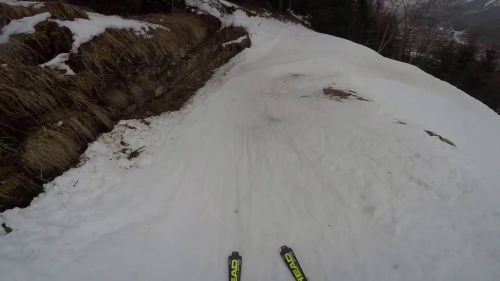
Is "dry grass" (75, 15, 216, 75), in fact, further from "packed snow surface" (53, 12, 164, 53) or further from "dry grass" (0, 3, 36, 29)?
"dry grass" (0, 3, 36, 29)

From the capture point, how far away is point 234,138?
6.99 metres

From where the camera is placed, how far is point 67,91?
5605 millimetres

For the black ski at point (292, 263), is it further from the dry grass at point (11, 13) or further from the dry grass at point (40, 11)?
the dry grass at point (11, 13)

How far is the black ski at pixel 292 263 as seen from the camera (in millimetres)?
4074

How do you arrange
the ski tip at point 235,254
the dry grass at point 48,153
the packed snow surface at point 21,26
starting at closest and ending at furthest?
the ski tip at point 235,254 → the dry grass at point 48,153 → the packed snow surface at point 21,26

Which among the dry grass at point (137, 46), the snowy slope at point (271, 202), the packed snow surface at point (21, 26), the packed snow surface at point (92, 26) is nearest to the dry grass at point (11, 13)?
the packed snow surface at point (21, 26)

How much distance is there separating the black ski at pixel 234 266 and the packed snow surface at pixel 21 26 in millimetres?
→ 5605

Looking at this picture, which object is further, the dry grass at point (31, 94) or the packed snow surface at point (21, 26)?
the packed snow surface at point (21, 26)

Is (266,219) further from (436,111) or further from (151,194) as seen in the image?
(436,111)

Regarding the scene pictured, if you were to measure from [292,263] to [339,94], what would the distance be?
5498mm

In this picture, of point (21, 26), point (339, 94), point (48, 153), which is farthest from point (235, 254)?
point (21, 26)

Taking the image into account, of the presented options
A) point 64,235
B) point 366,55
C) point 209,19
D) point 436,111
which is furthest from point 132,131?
point 366,55

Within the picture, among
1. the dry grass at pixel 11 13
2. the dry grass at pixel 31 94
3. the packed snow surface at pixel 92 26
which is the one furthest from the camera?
the packed snow surface at pixel 92 26

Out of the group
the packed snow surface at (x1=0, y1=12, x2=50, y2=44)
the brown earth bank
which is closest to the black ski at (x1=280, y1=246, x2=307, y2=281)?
the brown earth bank
